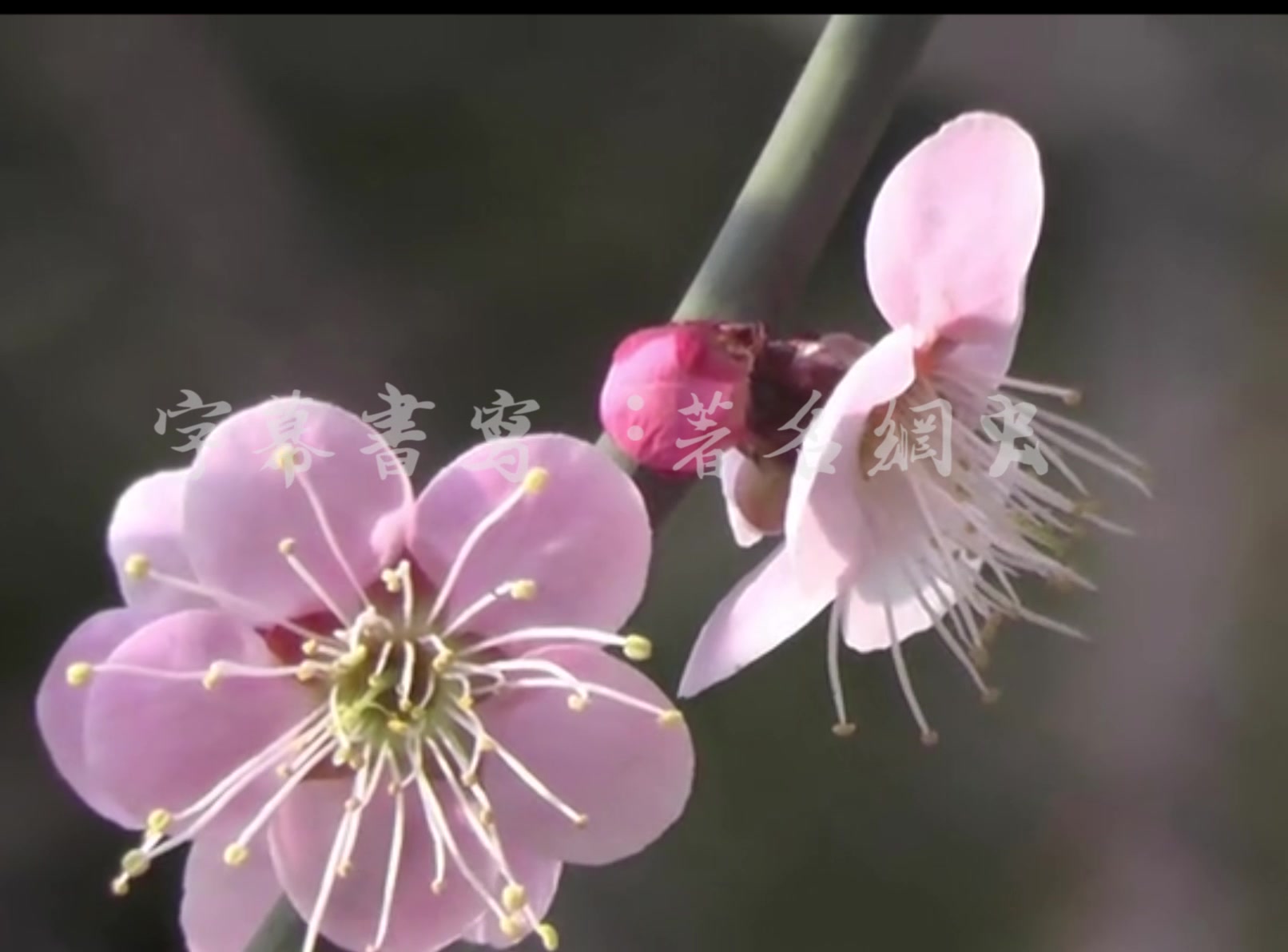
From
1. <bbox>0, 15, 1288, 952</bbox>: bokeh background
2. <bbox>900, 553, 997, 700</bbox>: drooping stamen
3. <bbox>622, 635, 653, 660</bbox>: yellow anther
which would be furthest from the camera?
<bbox>0, 15, 1288, 952</bbox>: bokeh background

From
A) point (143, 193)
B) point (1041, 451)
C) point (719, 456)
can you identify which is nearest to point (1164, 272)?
point (143, 193)

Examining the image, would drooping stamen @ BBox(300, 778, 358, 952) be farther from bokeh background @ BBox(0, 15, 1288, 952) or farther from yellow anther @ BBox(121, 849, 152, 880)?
bokeh background @ BBox(0, 15, 1288, 952)

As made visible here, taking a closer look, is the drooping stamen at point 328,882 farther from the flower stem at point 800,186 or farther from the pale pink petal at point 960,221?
the pale pink petal at point 960,221

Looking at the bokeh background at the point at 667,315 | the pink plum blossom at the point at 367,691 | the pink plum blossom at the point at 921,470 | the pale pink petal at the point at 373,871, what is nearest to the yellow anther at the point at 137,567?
the pink plum blossom at the point at 367,691

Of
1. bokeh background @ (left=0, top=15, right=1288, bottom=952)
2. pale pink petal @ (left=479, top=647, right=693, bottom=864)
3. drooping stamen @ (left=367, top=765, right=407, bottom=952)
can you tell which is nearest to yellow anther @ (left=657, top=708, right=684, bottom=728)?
pale pink petal @ (left=479, top=647, right=693, bottom=864)

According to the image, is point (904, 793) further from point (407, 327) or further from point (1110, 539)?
point (407, 327)

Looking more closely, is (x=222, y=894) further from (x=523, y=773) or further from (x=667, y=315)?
(x=667, y=315)
